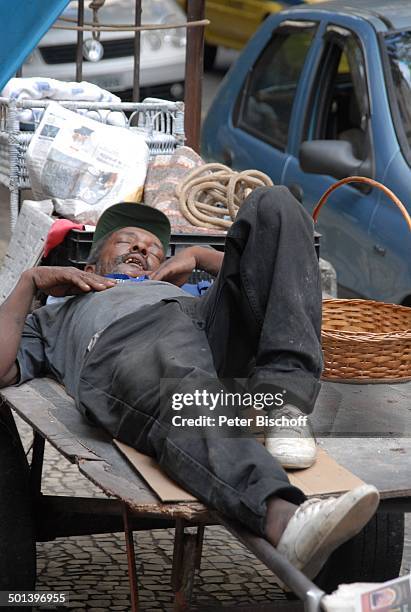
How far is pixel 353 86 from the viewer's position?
631 centimetres

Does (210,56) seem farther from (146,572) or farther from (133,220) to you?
(146,572)

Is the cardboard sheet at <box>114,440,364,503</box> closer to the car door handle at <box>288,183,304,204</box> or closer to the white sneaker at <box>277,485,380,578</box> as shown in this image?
the white sneaker at <box>277,485,380,578</box>

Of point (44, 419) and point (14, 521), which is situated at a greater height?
point (44, 419)

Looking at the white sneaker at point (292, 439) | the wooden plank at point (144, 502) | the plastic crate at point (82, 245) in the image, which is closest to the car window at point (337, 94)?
the plastic crate at point (82, 245)

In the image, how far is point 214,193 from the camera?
5129 millimetres

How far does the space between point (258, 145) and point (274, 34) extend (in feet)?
2.21

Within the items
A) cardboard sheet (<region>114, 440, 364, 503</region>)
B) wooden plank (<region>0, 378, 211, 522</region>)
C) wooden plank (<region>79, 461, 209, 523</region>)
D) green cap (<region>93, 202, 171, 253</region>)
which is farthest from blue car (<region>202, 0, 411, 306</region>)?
wooden plank (<region>79, 461, 209, 523</region>)

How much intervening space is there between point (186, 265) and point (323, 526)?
1539mm

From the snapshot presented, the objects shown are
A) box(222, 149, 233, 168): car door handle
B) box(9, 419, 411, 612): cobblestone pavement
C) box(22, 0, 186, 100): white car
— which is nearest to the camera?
box(9, 419, 411, 612): cobblestone pavement

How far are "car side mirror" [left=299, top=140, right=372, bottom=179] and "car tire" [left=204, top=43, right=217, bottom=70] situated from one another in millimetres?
8717

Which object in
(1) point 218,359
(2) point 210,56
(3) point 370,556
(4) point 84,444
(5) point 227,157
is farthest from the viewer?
(2) point 210,56

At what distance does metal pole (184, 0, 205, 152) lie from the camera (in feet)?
20.3

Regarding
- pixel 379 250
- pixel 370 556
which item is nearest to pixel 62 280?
pixel 370 556

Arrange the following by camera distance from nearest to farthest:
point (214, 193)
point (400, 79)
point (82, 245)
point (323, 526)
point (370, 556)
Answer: point (323, 526)
point (370, 556)
point (82, 245)
point (214, 193)
point (400, 79)
